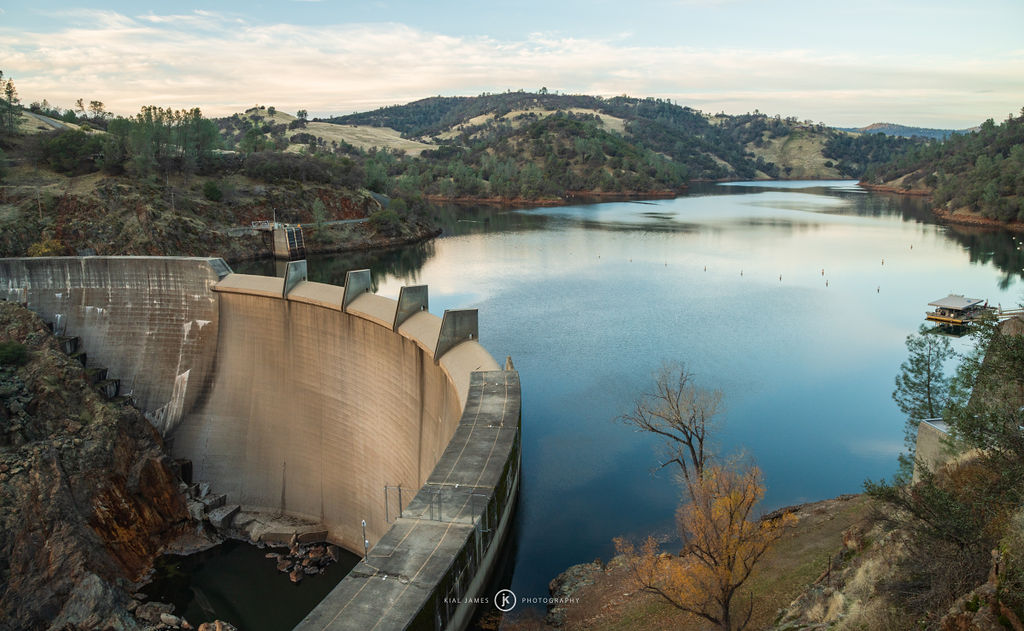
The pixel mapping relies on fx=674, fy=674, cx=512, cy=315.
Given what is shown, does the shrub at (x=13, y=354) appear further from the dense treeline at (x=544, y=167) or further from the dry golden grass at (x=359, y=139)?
the dry golden grass at (x=359, y=139)

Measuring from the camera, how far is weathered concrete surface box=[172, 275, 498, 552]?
70.8 ft

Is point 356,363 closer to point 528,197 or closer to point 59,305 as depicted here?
point 59,305

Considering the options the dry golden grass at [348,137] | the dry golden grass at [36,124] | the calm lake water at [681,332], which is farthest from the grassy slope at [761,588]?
the dry golden grass at [348,137]

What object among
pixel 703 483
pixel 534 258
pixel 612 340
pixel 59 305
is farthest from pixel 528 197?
pixel 703 483

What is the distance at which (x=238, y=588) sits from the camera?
69.6ft

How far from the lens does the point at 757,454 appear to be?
965 inches

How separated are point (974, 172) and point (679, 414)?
9731 centimetres

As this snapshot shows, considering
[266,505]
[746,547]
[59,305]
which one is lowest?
[266,505]

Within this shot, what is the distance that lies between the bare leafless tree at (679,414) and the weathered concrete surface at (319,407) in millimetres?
6691

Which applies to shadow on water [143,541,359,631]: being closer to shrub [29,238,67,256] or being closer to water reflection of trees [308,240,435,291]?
water reflection of trees [308,240,435,291]

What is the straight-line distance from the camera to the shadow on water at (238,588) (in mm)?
19969

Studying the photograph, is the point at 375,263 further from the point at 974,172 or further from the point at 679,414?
the point at 974,172

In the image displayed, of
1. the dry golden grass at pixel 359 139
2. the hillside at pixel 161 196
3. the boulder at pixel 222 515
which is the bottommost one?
the boulder at pixel 222 515

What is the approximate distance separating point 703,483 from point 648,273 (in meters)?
39.8
